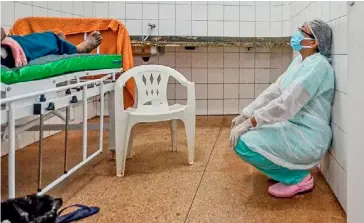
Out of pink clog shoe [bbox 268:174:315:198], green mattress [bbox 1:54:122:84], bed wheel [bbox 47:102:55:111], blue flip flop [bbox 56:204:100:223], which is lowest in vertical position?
pink clog shoe [bbox 268:174:315:198]

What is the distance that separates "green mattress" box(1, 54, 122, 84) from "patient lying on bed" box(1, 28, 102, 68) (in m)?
0.05

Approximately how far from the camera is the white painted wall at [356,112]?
1.22 meters

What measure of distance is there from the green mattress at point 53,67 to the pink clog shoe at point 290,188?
116 cm

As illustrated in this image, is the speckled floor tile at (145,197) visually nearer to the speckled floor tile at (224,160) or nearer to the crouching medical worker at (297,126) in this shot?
the speckled floor tile at (224,160)

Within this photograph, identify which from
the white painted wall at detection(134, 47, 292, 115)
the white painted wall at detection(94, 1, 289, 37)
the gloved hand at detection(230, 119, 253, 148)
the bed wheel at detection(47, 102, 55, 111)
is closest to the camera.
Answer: the bed wheel at detection(47, 102, 55, 111)

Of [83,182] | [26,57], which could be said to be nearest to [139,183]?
[83,182]

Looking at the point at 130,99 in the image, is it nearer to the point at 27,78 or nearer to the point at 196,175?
the point at 196,175

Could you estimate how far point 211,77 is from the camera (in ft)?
13.9

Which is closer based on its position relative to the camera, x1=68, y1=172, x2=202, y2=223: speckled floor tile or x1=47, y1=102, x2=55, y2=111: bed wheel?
x1=47, y1=102, x2=55, y2=111: bed wheel

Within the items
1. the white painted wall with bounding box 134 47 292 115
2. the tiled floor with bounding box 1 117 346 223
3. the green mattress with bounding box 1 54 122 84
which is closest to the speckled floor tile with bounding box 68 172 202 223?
the tiled floor with bounding box 1 117 346 223

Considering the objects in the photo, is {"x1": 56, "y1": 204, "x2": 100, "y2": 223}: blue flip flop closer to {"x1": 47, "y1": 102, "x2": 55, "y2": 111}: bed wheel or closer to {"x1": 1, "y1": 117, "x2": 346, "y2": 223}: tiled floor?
{"x1": 47, "y1": 102, "x2": 55, "y2": 111}: bed wheel

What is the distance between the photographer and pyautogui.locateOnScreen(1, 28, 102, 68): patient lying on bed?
56.3 inches

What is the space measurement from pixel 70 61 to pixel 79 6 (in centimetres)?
224

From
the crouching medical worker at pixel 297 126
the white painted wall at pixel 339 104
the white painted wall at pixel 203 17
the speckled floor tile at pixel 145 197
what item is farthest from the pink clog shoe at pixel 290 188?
the white painted wall at pixel 203 17
